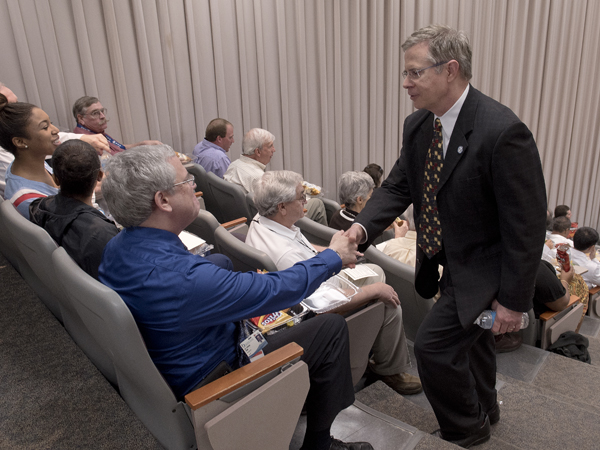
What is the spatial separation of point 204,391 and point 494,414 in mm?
1294

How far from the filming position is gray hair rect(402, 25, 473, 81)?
1470 mm

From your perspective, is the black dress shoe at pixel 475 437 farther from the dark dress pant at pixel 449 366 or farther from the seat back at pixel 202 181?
the seat back at pixel 202 181

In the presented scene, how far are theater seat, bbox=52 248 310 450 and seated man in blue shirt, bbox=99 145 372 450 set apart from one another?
0.08 meters

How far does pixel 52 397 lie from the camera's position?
1.74m

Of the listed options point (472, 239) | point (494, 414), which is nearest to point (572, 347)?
point (494, 414)

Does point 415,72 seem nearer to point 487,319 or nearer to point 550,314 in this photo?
point 487,319

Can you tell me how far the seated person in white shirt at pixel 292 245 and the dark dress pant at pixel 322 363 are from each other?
0.47 metres

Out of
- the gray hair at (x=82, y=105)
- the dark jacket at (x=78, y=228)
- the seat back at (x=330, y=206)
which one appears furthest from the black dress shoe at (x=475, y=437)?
the gray hair at (x=82, y=105)

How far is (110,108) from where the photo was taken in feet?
14.2

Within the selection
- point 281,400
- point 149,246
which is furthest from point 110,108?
point 281,400

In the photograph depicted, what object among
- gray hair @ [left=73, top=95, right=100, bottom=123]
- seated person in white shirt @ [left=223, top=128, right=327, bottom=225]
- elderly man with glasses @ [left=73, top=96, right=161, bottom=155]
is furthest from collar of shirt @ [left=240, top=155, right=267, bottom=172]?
gray hair @ [left=73, top=95, right=100, bottom=123]

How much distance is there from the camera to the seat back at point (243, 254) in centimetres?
188

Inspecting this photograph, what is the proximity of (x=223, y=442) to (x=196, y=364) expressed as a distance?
0.22m

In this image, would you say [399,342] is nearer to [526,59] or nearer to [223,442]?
[223,442]
